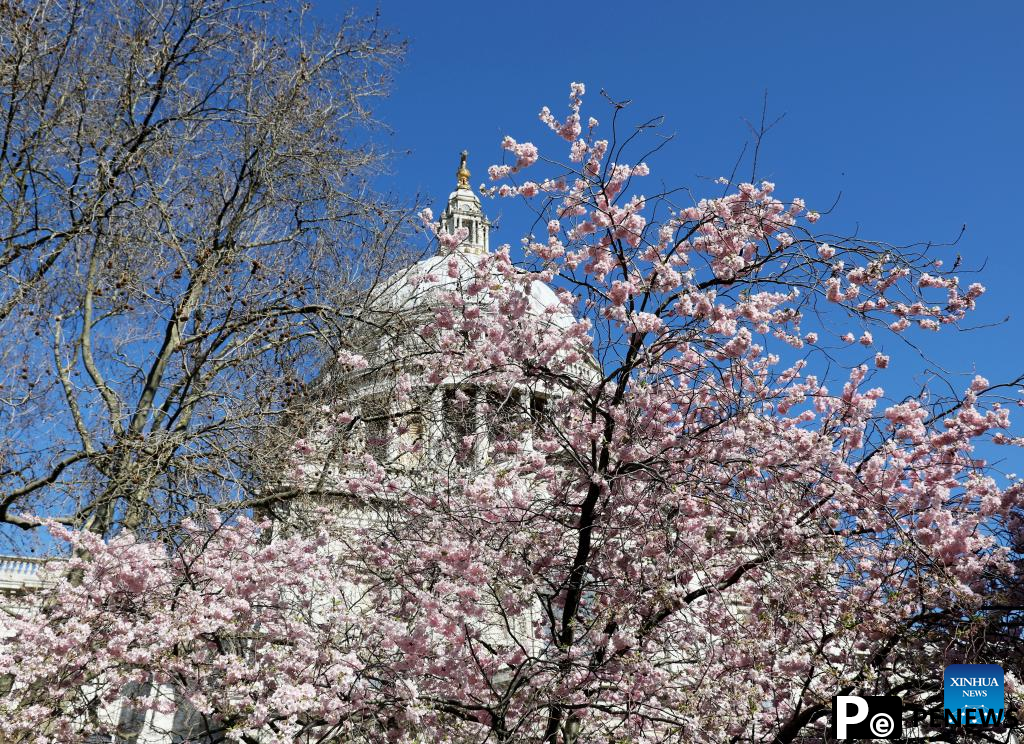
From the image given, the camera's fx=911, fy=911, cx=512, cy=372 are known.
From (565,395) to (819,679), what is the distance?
135 inches

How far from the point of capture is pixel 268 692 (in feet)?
26.5

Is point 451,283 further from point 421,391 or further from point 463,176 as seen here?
point 463,176

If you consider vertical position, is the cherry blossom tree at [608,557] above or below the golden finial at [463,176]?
below

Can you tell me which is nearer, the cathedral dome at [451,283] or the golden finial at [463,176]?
the cathedral dome at [451,283]

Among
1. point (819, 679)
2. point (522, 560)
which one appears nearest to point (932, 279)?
point (819, 679)

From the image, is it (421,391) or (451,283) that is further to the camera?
(421,391)

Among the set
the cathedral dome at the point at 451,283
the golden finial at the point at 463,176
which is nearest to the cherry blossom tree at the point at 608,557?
the cathedral dome at the point at 451,283

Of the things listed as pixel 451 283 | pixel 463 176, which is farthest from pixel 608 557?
pixel 463 176

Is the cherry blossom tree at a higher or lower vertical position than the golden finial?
lower

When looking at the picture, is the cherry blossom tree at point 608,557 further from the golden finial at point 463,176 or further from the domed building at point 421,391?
the golden finial at point 463,176

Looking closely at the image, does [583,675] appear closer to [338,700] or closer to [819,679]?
[338,700]

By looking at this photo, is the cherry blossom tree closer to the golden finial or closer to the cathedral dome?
the cathedral dome

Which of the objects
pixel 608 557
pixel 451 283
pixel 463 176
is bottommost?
pixel 608 557

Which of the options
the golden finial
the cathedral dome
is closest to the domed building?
the cathedral dome
